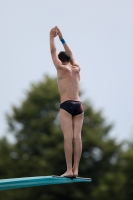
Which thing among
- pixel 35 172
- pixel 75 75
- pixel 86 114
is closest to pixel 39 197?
pixel 35 172

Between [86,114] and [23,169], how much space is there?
22.2 feet

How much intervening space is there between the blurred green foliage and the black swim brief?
46.6 m

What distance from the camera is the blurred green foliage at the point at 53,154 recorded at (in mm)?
69062

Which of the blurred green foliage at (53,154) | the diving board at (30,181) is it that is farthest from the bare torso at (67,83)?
the blurred green foliage at (53,154)

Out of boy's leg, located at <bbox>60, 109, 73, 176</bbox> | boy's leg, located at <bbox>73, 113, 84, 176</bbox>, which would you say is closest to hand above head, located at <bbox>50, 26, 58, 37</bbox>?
boy's leg, located at <bbox>60, 109, 73, 176</bbox>

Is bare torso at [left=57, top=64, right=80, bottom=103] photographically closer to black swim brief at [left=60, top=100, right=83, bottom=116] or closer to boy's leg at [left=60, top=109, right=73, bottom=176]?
black swim brief at [left=60, top=100, right=83, bottom=116]

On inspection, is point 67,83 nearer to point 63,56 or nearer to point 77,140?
point 63,56

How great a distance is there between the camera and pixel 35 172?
7031 centimetres

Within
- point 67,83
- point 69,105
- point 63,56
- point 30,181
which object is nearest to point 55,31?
point 63,56

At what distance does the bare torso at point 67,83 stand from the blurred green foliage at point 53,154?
46.6 metres

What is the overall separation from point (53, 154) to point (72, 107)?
2019 inches

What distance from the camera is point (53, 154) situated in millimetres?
70812

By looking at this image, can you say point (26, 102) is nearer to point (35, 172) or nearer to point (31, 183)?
point (35, 172)

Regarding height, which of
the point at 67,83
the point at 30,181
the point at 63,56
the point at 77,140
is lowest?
the point at 30,181
